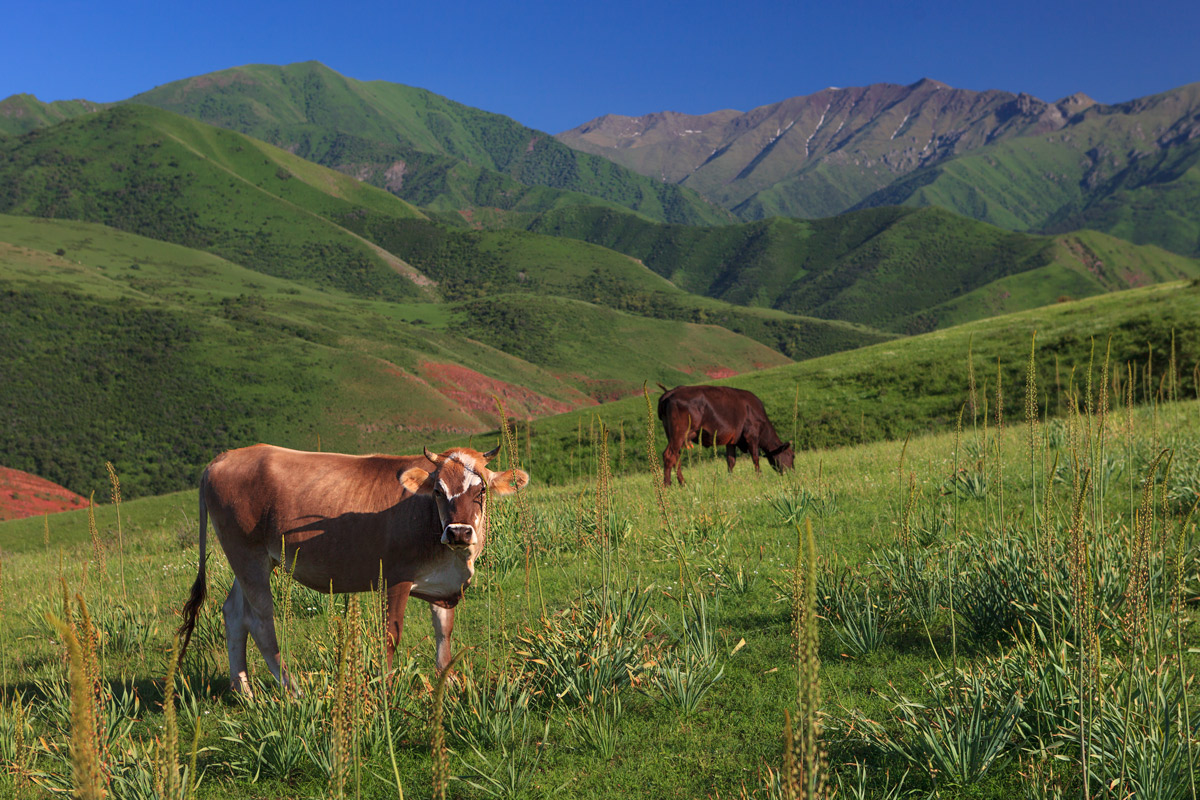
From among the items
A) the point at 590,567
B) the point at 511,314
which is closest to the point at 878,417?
the point at 590,567

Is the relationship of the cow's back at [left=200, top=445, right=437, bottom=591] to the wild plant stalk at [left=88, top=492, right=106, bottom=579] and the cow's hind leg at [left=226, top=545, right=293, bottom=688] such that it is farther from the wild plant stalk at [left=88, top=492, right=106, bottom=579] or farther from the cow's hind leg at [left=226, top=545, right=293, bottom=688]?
the wild plant stalk at [left=88, top=492, right=106, bottom=579]

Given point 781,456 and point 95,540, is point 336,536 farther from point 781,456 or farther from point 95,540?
point 781,456

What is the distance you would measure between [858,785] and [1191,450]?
33.5 ft

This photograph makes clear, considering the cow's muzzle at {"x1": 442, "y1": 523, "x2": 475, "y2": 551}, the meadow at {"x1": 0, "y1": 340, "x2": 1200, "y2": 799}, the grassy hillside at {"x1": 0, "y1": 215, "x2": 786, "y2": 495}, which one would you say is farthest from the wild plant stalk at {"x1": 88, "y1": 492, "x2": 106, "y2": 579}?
the grassy hillside at {"x1": 0, "y1": 215, "x2": 786, "y2": 495}

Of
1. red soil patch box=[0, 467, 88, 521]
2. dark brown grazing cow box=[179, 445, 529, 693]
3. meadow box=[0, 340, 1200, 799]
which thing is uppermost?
dark brown grazing cow box=[179, 445, 529, 693]

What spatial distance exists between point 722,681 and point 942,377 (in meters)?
34.5

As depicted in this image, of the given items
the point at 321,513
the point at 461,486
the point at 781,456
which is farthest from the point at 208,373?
the point at 461,486

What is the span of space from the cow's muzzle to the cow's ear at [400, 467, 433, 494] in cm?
77

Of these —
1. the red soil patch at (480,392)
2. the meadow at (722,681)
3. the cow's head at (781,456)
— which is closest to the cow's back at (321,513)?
the meadow at (722,681)

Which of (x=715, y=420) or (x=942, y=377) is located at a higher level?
(x=942, y=377)

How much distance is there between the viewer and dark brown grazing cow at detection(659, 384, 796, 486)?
62.6 ft

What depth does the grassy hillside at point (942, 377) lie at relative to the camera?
30.4 meters

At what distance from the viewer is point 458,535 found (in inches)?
233

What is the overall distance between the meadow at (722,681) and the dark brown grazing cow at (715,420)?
30.3 feet
